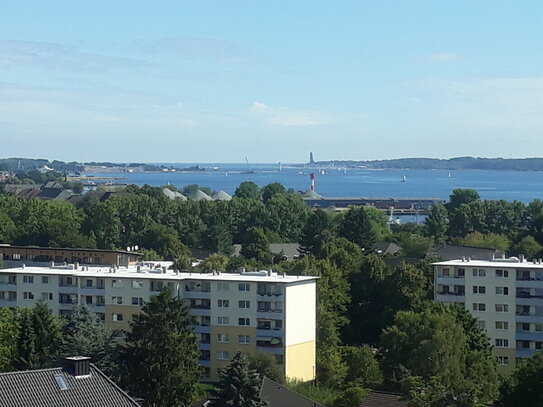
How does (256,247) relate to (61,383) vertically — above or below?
below

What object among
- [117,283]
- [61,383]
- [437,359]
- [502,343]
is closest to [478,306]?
[502,343]

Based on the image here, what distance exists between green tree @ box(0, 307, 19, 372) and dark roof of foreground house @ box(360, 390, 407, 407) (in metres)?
9.51

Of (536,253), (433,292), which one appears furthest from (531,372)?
(536,253)

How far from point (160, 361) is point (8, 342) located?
4.64 m

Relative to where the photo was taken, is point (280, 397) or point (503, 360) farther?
point (503, 360)

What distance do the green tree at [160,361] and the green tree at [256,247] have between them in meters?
26.8

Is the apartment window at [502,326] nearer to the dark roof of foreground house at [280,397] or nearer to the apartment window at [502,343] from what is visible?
the apartment window at [502,343]

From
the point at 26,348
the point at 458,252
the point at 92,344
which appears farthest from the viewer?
the point at 458,252

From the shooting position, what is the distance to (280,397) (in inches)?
1184

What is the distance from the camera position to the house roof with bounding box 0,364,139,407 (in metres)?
21.0

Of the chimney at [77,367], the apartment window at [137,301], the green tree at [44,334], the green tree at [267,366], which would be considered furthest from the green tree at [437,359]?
the chimney at [77,367]

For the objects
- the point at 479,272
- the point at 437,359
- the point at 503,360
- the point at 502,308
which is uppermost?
the point at 479,272

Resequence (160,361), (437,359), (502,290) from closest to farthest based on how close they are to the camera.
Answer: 1. (160,361)
2. (437,359)
3. (502,290)

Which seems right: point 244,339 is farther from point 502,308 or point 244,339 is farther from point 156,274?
point 502,308
